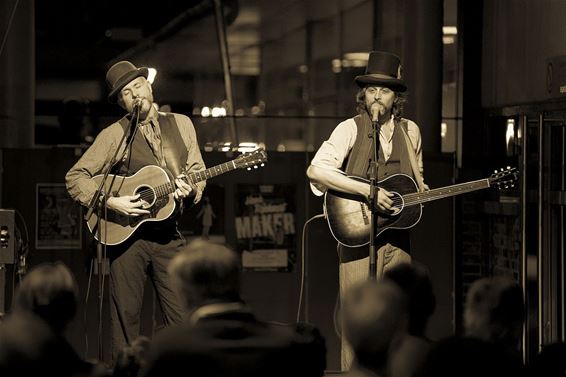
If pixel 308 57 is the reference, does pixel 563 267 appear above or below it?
below

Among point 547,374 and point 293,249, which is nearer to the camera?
point 547,374

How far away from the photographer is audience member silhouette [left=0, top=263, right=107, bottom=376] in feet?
14.9

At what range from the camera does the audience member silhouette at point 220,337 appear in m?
4.65

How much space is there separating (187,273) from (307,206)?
5057 mm

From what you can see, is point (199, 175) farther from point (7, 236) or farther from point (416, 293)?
point (416, 293)

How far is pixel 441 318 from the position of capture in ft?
34.3

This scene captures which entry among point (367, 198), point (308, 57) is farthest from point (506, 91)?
point (367, 198)

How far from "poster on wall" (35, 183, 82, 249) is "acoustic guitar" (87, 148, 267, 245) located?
169 cm

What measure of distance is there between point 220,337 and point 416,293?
1.12 meters

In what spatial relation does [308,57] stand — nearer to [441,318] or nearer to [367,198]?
[441,318]

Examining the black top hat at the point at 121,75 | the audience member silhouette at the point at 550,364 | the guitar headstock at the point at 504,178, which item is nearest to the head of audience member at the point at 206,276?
the audience member silhouette at the point at 550,364

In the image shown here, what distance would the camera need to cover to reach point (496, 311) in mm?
5273

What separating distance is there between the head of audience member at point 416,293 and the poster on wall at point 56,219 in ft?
14.6

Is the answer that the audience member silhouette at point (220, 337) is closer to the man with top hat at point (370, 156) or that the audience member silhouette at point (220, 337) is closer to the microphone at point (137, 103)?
the man with top hat at point (370, 156)
